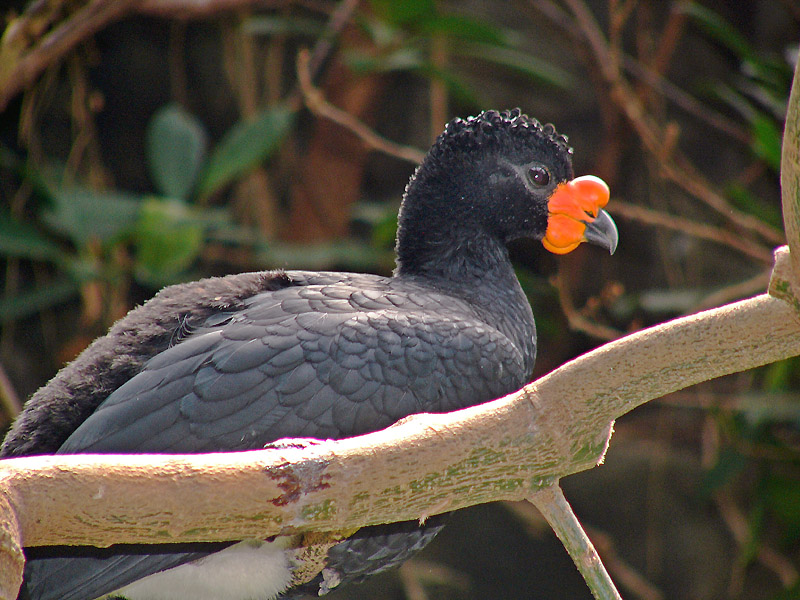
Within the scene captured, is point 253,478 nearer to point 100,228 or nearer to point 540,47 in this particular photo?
point 100,228

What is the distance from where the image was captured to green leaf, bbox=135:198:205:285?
3756mm

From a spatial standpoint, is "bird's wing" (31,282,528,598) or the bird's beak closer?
"bird's wing" (31,282,528,598)

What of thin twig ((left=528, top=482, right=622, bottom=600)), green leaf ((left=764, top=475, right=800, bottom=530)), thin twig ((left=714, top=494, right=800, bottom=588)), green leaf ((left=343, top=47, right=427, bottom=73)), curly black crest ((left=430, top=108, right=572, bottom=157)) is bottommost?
thin twig ((left=714, top=494, right=800, bottom=588))

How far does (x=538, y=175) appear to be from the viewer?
7.34 feet

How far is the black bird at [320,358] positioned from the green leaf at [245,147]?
6.44 ft

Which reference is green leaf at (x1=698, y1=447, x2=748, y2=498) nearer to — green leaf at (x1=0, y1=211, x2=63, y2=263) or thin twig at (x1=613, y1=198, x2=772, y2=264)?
thin twig at (x1=613, y1=198, x2=772, y2=264)

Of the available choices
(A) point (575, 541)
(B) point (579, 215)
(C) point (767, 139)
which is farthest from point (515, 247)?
(A) point (575, 541)

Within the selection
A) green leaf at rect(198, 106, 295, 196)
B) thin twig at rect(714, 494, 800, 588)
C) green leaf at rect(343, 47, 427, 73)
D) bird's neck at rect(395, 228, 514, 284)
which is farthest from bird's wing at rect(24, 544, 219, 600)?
thin twig at rect(714, 494, 800, 588)

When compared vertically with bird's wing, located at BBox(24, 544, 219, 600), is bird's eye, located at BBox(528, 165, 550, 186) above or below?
above

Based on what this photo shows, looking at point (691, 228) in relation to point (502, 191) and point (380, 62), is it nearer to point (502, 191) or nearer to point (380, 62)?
point (380, 62)

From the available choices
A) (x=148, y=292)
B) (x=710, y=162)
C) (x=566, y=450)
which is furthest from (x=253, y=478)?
(x=710, y=162)

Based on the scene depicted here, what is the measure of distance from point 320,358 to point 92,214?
2429 mm

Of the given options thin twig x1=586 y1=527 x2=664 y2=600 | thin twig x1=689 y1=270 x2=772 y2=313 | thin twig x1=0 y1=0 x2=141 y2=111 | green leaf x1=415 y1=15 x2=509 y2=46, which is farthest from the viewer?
thin twig x1=586 y1=527 x2=664 y2=600

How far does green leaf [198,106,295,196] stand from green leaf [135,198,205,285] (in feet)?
0.91
